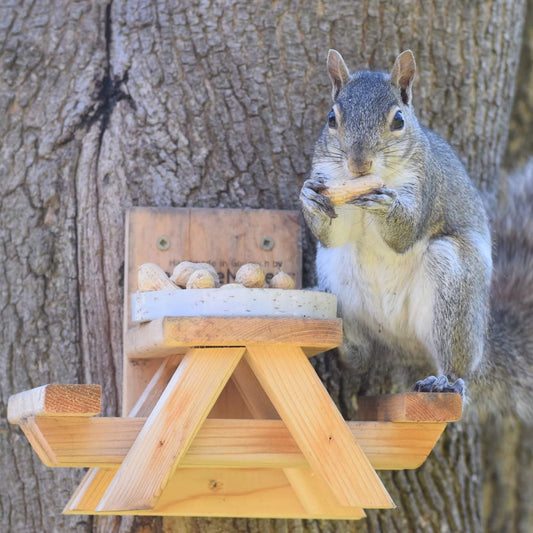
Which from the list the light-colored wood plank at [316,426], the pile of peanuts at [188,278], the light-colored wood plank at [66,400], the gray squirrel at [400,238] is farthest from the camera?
the gray squirrel at [400,238]

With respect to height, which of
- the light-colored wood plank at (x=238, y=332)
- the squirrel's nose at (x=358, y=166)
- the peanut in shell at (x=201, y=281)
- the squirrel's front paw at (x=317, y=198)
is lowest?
the light-colored wood plank at (x=238, y=332)

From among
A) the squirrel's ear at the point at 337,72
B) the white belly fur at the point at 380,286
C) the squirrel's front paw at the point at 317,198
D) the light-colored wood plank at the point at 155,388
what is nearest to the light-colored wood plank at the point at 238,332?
the light-colored wood plank at the point at 155,388

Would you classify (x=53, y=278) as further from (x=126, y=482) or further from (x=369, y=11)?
(x=369, y=11)

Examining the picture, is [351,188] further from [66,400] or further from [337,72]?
[66,400]

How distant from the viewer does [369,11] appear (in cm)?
230

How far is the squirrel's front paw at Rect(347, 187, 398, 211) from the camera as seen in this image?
1865mm

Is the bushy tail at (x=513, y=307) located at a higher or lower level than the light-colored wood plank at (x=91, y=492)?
higher

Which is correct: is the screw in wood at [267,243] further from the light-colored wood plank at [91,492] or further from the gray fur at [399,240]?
the light-colored wood plank at [91,492]

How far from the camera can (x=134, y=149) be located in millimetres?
2191

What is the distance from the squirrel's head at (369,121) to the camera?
1923mm

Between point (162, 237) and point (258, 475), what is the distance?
487 millimetres

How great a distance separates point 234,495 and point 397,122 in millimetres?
745

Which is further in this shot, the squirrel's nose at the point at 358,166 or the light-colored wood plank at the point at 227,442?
the squirrel's nose at the point at 358,166

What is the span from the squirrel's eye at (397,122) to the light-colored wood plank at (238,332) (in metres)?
0.42
